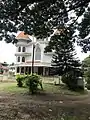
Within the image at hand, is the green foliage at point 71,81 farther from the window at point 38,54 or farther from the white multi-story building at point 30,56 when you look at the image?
the window at point 38,54

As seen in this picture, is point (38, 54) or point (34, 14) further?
point (38, 54)

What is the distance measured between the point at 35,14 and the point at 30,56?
Result: 4272 centimetres

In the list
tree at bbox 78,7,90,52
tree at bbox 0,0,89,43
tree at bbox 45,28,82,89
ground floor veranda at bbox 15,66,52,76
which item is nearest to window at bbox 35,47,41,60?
ground floor veranda at bbox 15,66,52,76

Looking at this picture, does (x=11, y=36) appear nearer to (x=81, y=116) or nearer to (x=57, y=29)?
(x=57, y=29)

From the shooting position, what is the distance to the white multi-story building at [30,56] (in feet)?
185

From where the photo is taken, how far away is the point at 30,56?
2346 inches

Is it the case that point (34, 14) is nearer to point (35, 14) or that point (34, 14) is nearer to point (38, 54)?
point (35, 14)

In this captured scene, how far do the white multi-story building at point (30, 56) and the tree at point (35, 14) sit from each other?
1467 inches

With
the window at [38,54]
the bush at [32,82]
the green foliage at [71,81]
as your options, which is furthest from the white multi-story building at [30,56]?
the bush at [32,82]

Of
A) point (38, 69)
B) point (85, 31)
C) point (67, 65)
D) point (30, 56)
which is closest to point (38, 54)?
point (30, 56)

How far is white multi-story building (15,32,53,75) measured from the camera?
56.3 m

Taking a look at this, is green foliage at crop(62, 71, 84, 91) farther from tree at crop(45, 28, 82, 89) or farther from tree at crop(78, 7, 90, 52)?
tree at crop(78, 7, 90, 52)

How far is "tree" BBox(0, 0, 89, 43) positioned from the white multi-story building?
122 feet

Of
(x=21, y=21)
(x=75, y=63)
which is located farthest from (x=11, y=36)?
(x=75, y=63)
